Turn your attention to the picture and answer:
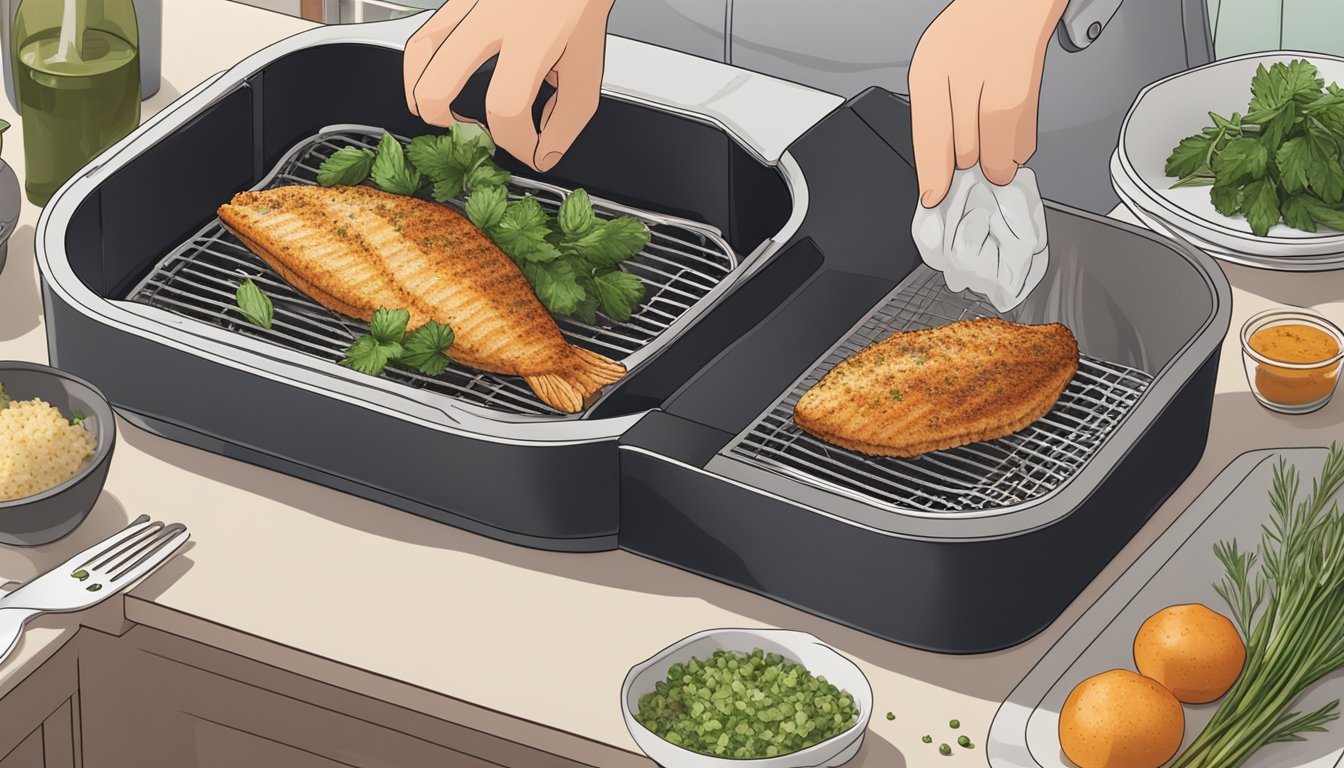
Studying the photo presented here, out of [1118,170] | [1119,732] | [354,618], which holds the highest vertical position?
[1118,170]

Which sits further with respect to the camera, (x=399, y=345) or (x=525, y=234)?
(x=525, y=234)

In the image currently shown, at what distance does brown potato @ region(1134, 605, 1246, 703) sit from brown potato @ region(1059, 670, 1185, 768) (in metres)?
0.05

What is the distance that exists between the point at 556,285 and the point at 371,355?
0.22 m

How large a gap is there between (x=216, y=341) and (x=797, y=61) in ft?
3.54

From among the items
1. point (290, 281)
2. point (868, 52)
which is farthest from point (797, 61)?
point (290, 281)

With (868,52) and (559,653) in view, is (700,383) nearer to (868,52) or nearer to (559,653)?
(559,653)

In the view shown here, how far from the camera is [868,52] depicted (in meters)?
2.54

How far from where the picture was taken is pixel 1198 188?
222cm

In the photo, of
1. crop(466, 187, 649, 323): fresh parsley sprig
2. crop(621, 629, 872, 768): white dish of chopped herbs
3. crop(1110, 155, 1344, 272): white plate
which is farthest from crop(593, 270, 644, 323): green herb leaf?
crop(1110, 155, 1344, 272): white plate

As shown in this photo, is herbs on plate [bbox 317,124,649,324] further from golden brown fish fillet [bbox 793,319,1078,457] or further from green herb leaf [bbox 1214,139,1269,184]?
green herb leaf [bbox 1214,139,1269,184]

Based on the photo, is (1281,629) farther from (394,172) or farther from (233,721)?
(394,172)

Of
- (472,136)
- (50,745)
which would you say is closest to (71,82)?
(472,136)

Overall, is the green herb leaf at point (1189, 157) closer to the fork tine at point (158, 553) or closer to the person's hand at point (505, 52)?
the person's hand at point (505, 52)

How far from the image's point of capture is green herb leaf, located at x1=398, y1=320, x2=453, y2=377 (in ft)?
6.01
